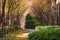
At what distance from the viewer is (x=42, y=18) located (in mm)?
39938

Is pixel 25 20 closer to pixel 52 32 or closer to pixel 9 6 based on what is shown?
pixel 9 6

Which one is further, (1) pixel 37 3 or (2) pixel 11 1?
(1) pixel 37 3

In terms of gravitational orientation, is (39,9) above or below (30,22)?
above

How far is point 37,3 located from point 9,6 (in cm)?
1245

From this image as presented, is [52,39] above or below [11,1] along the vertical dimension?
below

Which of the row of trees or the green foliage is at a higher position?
the row of trees

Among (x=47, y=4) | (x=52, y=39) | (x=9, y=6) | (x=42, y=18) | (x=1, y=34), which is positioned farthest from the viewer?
(x=42, y=18)

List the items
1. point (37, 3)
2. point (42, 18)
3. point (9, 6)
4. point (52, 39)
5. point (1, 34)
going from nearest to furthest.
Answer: point (52, 39)
point (1, 34)
point (9, 6)
point (37, 3)
point (42, 18)

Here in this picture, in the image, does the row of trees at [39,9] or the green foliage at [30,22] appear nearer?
the row of trees at [39,9]

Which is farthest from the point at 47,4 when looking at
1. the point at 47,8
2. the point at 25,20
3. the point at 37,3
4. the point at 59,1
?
the point at 59,1

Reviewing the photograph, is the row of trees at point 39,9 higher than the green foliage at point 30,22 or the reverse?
higher

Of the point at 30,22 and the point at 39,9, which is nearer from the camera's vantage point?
the point at 39,9

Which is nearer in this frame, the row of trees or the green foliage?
the row of trees

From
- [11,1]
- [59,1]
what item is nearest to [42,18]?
[11,1]
